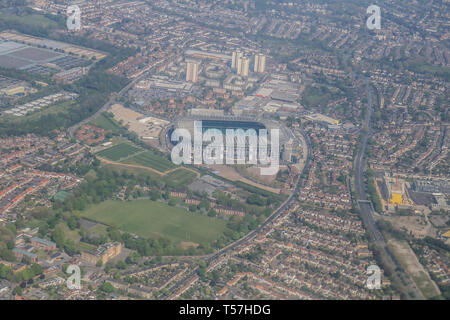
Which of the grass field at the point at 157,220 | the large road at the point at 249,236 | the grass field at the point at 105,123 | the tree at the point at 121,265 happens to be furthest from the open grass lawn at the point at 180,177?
the tree at the point at 121,265

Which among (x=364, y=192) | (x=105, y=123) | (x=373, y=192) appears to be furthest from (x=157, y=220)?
(x=105, y=123)

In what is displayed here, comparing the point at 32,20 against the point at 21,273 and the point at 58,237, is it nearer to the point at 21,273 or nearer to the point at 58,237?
the point at 58,237

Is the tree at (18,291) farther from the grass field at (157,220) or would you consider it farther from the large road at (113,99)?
the large road at (113,99)

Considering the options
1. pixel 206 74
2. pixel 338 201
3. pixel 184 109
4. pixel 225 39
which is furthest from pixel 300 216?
pixel 225 39

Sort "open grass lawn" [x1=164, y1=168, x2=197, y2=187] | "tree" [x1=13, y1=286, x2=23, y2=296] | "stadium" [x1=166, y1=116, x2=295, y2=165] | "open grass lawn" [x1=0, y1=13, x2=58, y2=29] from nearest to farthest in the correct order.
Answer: "tree" [x1=13, y1=286, x2=23, y2=296]
"open grass lawn" [x1=164, y1=168, x2=197, y2=187]
"stadium" [x1=166, y1=116, x2=295, y2=165]
"open grass lawn" [x1=0, y1=13, x2=58, y2=29]

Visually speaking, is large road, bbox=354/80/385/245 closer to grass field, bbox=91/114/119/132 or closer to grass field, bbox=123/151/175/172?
grass field, bbox=123/151/175/172

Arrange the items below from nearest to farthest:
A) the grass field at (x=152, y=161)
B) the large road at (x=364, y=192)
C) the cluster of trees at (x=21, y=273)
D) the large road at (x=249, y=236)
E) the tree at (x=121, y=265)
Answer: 1. the cluster of trees at (x=21, y=273)
2. the large road at (x=249, y=236)
3. the tree at (x=121, y=265)
4. the large road at (x=364, y=192)
5. the grass field at (x=152, y=161)

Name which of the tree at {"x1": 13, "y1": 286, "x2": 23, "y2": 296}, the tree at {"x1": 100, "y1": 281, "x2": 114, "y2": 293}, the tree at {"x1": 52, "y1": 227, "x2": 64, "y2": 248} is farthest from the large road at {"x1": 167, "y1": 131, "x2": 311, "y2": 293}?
the tree at {"x1": 52, "y1": 227, "x2": 64, "y2": 248}
